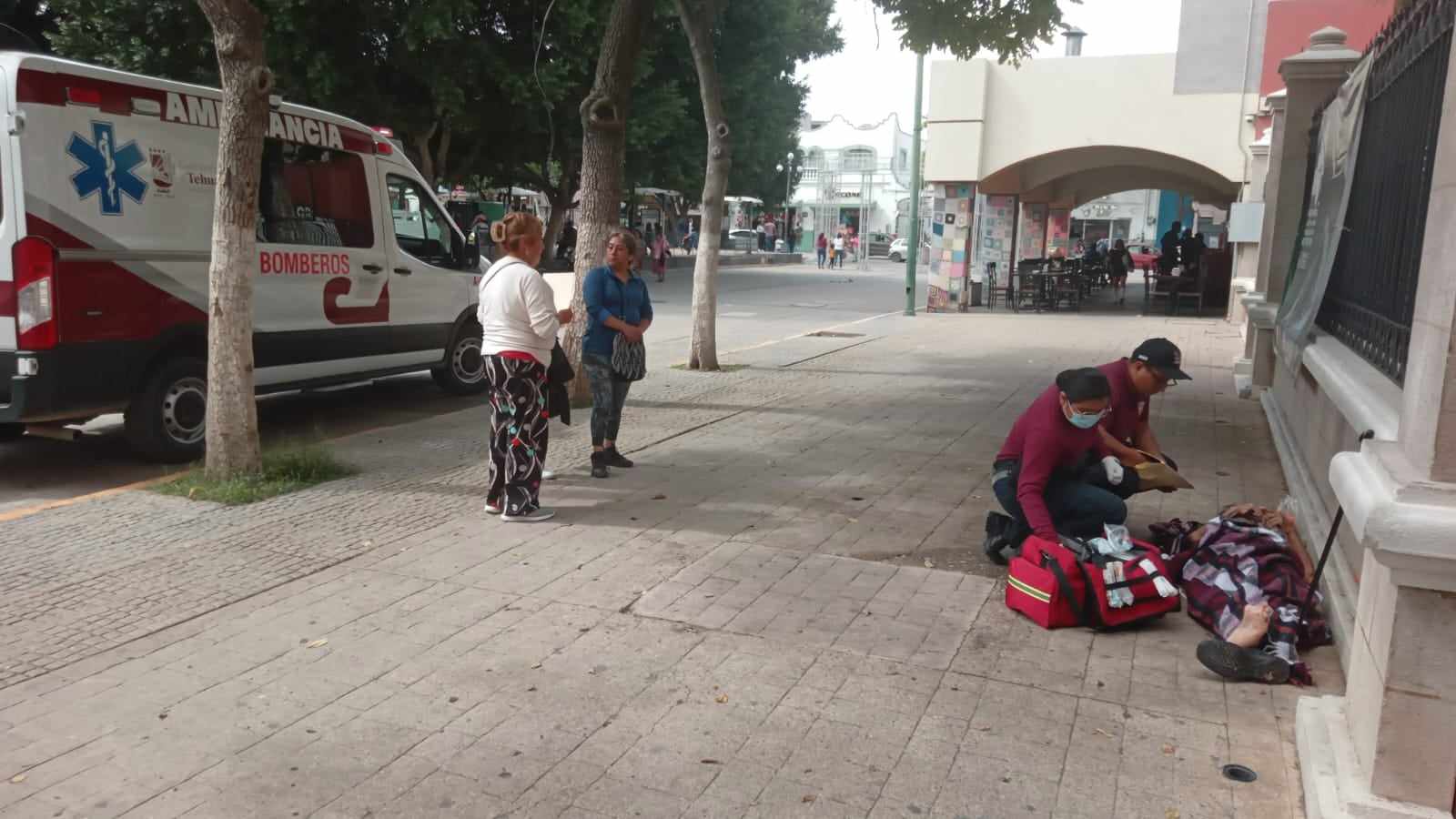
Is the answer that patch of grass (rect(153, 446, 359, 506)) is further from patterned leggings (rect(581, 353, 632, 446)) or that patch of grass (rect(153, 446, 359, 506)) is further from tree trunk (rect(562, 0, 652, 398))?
tree trunk (rect(562, 0, 652, 398))

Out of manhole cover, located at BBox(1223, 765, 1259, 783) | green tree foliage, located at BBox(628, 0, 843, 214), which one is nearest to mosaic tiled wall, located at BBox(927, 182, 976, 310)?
green tree foliage, located at BBox(628, 0, 843, 214)

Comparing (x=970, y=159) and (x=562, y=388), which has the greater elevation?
(x=970, y=159)

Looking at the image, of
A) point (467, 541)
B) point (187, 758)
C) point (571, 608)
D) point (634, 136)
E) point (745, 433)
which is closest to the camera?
point (187, 758)

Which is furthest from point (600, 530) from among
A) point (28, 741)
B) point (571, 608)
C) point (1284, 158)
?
point (1284, 158)

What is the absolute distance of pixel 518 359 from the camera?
6043 millimetres

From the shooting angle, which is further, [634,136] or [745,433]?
[634,136]

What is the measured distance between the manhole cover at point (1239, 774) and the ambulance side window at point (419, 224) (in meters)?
7.92

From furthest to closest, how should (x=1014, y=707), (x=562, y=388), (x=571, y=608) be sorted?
1. (x=562, y=388)
2. (x=571, y=608)
3. (x=1014, y=707)

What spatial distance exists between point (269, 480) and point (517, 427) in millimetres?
1826

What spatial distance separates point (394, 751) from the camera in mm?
3520

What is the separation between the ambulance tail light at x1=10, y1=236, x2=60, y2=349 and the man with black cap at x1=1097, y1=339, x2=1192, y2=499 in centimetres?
603

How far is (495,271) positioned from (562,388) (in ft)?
2.75

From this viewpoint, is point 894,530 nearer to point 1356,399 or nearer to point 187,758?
point 1356,399

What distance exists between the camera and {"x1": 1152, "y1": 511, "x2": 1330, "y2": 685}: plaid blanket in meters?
4.30
